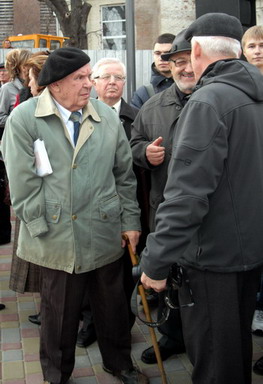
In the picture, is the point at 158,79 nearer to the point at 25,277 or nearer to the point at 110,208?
the point at 110,208

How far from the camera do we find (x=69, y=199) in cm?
300

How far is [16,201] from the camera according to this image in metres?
3.04

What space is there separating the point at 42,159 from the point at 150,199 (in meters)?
0.92

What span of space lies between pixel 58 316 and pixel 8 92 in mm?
2731

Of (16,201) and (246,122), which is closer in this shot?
(246,122)

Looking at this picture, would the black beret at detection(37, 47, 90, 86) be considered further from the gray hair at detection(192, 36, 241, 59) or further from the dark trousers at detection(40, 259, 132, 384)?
the dark trousers at detection(40, 259, 132, 384)

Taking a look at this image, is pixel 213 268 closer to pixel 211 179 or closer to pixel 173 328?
pixel 211 179

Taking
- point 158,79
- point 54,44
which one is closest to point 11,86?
point 158,79

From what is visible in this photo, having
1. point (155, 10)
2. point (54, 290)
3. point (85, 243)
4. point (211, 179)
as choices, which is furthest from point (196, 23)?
point (155, 10)

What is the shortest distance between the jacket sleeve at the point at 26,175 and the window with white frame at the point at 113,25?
872 inches

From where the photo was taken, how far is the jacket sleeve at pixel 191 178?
225cm

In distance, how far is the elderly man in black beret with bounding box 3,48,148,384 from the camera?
300cm

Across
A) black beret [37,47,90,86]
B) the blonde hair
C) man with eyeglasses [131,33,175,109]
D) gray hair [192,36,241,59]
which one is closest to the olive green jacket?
black beret [37,47,90,86]

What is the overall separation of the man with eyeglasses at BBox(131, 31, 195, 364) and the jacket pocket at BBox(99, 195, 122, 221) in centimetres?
36
